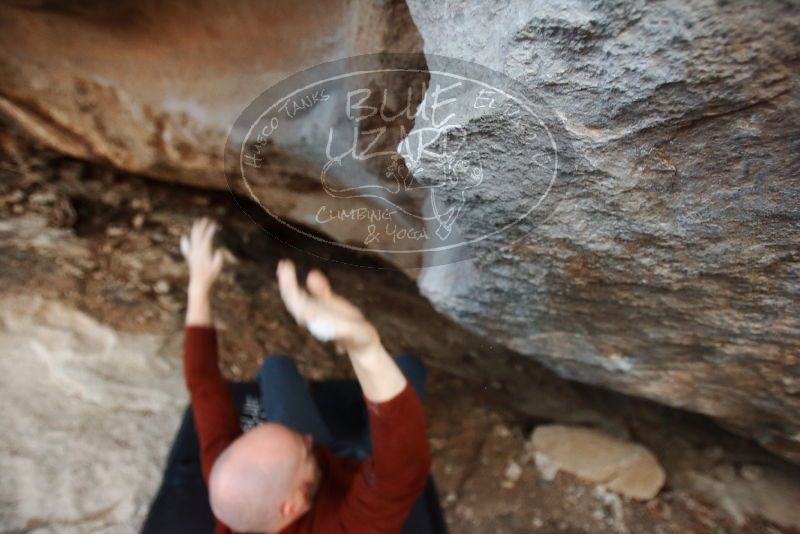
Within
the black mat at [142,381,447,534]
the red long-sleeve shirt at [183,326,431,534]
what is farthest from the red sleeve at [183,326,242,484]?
the black mat at [142,381,447,534]

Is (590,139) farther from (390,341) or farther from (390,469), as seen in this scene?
(390,341)

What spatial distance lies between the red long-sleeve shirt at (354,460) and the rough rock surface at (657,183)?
0.29 meters

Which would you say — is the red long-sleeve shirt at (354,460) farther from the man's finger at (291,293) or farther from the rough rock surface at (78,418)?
the rough rock surface at (78,418)

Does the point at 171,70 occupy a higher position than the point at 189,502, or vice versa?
the point at 171,70

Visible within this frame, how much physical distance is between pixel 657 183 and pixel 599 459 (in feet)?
3.58

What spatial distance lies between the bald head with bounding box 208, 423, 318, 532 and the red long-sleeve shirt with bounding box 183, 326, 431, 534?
2.5 inches

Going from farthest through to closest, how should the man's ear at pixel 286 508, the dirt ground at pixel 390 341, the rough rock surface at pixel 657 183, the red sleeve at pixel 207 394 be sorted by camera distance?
the dirt ground at pixel 390 341
the red sleeve at pixel 207 394
the man's ear at pixel 286 508
the rough rock surface at pixel 657 183

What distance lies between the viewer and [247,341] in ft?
5.37

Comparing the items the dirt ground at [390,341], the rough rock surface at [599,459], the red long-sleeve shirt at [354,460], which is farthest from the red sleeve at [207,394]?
the rough rock surface at [599,459]

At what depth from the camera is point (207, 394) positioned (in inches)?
40.3

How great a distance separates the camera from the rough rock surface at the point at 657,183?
47cm

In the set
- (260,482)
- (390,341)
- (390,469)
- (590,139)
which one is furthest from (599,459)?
(590,139)

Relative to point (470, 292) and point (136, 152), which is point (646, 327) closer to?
point (470, 292)

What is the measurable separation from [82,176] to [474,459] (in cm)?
141
